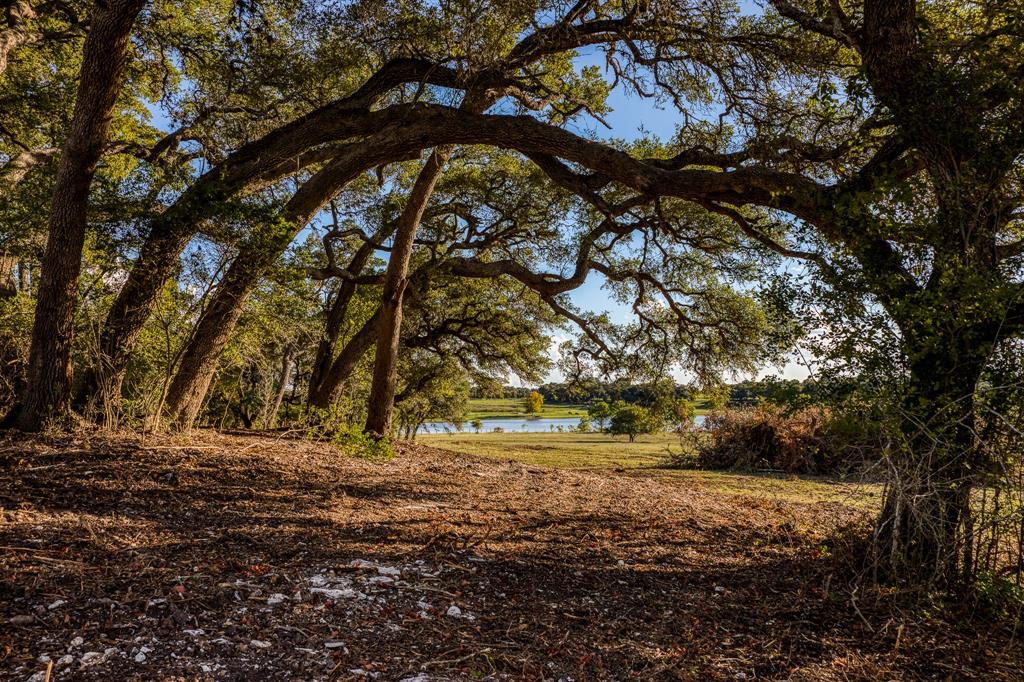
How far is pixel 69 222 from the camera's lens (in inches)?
248

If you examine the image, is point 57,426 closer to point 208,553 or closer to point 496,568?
point 208,553

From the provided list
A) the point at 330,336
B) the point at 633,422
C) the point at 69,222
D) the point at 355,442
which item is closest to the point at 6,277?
the point at 69,222

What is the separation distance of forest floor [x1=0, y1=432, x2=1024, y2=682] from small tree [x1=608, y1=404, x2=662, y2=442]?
2068cm

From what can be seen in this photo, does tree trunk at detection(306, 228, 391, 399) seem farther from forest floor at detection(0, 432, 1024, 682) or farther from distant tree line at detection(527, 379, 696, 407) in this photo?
forest floor at detection(0, 432, 1024, 682)

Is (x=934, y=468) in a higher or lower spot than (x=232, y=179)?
lower

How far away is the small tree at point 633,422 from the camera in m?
26.2

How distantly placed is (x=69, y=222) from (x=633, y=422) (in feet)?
79.1

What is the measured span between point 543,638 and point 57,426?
20.2 feet

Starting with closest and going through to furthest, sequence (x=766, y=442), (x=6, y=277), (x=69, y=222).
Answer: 1. (x=69, y=222)
2. (x=6, y=277)
3. (x=766, y=442)

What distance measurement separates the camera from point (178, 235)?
6422 mm

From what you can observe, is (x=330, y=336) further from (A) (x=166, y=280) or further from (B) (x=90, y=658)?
(B) (x=90, y=658)

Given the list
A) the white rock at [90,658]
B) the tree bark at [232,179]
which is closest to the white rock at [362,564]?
the white rock at [90,658]

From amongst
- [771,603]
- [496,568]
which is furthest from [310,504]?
[771,603]

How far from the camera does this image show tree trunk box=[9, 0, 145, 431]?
6.21 meters
